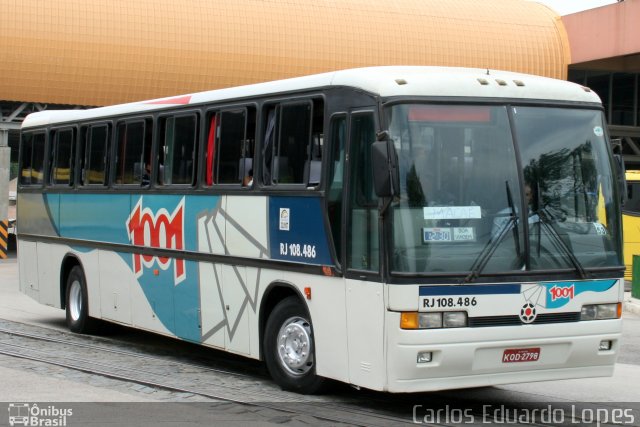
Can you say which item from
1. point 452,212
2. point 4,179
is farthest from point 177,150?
point 4,179

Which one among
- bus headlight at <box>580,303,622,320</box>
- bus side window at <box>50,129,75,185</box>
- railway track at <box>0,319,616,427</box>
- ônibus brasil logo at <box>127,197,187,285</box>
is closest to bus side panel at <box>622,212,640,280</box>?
railway track at <box>0,319,616,427</box>

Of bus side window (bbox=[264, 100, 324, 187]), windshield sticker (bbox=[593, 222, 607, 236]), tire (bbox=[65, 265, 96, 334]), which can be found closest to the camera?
windshield sticker (bbox=[593, 222, 607, 236])

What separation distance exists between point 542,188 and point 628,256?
56.3 feet

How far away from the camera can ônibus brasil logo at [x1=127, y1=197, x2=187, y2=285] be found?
12592mm

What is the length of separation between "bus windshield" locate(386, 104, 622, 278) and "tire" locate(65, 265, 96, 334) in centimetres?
763

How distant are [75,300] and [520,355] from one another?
8501 mm

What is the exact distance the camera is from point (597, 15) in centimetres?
4072

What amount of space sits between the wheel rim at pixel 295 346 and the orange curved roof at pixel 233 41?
104 feet

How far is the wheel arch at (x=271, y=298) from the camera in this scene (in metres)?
10.6

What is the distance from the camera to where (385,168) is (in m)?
8.71

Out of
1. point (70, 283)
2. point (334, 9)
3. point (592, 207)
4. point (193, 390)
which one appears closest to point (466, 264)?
point (592, 207)

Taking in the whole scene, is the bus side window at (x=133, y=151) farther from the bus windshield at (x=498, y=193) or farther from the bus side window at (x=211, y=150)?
the bus windshield at (x=498, y=193)

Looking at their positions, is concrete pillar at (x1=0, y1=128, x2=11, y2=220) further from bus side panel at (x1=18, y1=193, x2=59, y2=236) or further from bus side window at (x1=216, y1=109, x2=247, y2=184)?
bus side window at (x1=216, y1=109, x2=247, y2=184)

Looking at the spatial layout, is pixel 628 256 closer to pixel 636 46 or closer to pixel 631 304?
pixel 631 304
